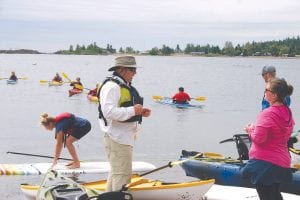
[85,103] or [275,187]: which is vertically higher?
[275,187]

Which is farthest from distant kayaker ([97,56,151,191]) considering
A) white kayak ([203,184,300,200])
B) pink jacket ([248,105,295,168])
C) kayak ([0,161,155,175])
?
kayak ([0,161,155,175])

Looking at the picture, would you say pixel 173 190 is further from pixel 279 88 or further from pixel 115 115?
pixel 279 88

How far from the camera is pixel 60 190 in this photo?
714cm

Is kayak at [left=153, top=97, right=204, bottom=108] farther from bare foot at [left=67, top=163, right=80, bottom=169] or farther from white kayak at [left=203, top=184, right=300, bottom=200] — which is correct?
white kayak at [left=203, top=184, right=300, bottom=200]

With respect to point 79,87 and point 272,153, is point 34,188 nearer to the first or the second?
point 272,153

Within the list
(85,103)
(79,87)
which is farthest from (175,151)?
(79,87)

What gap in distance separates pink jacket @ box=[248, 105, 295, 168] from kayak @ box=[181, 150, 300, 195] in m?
3.32

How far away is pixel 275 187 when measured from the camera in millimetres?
5504

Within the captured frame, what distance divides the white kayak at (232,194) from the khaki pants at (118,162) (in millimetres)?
1607

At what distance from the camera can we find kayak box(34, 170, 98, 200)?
22.7ft

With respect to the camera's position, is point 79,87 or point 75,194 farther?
point 79,87

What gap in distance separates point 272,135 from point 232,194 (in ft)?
9.02

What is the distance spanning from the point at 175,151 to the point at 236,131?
5738 millimetres

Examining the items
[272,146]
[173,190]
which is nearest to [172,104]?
[173,190]
